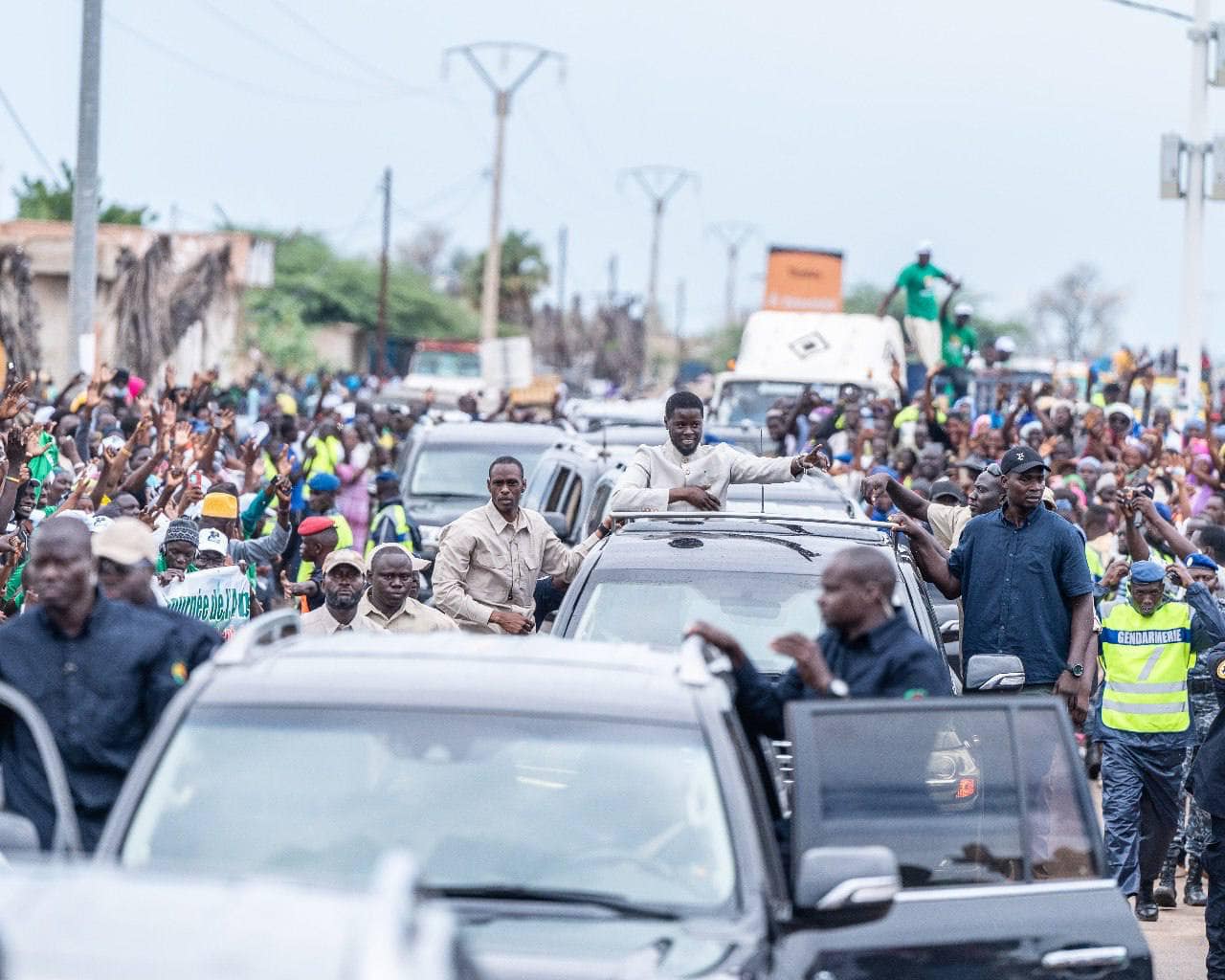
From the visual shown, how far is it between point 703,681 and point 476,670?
1.76 feet

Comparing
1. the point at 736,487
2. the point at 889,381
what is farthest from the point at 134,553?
the point at 889,381

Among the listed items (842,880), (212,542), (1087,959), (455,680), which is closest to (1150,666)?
(212,542)

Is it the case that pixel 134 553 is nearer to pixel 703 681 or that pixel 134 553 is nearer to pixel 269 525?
pixel 703 681

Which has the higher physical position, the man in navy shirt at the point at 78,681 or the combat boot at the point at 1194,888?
the man in navy shirt at the point at 78,681

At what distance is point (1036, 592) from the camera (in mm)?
8992

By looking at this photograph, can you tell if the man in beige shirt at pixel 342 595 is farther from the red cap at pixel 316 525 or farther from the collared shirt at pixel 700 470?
the red cap at pixel 316 525

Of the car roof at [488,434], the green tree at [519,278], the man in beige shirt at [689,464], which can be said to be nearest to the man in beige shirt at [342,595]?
the man in beige shirt at [689,464]

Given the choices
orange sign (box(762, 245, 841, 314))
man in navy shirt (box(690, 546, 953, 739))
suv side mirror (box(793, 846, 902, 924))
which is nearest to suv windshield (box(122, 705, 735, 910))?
suv side mirror (box(793, 846, 902, 924))

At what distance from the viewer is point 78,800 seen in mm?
5637

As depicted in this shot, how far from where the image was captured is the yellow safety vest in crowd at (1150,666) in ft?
32.9

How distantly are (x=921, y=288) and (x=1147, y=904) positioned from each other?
13.7m

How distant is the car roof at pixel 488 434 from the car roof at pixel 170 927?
13855mm

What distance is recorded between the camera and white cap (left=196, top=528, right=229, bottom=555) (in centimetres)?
1065

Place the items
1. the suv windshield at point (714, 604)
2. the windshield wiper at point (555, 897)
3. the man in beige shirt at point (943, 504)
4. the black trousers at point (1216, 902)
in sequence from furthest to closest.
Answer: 1. the man in beige shirt at point (943, 504)
2. the black trousers at point (1216, 902)
3. the suv windshield at point (714, 604)
4. the windshield wiper at point (555, 897)
